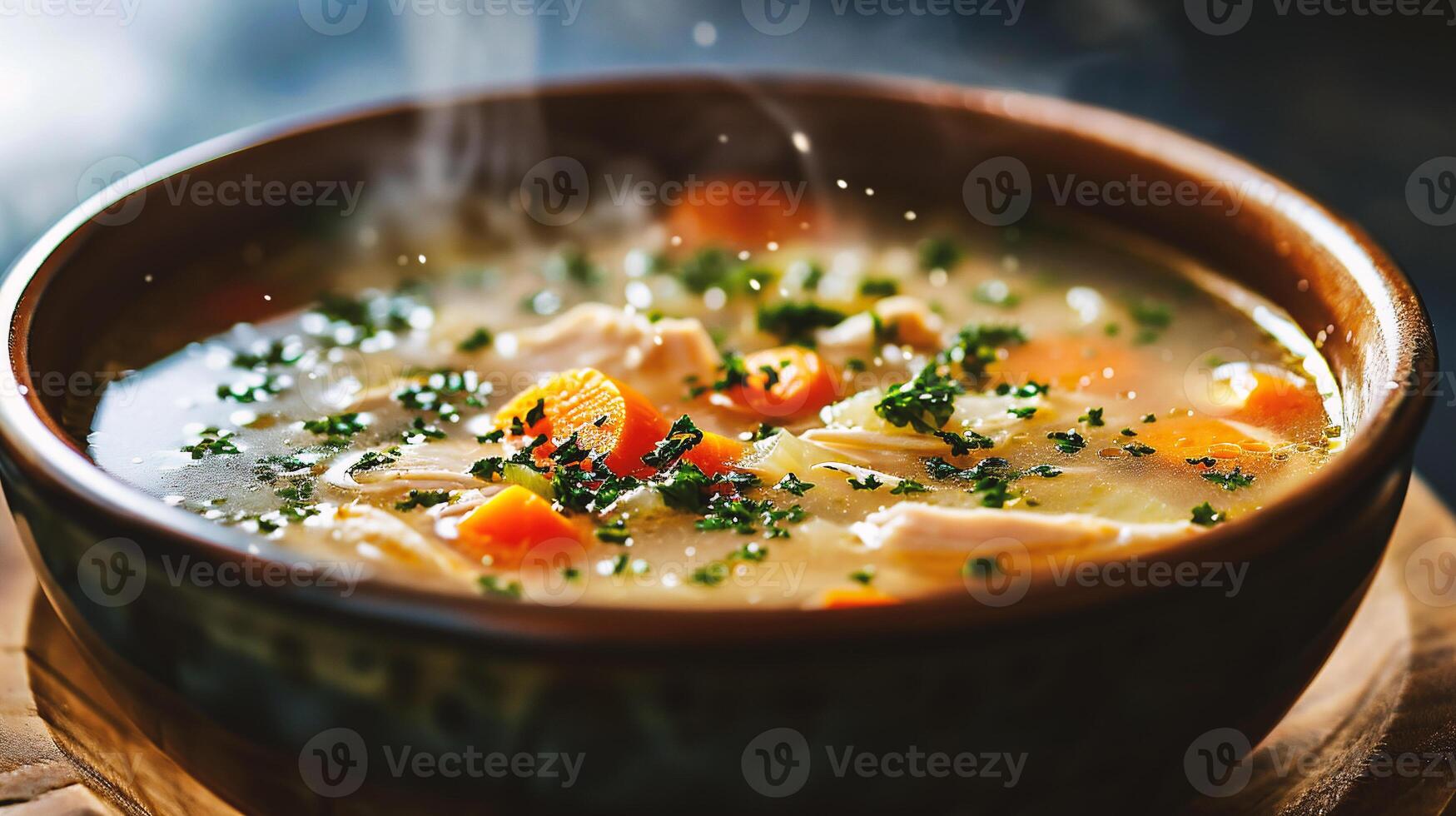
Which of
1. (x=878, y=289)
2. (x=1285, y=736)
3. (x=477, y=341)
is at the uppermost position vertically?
(x=878, y=289)

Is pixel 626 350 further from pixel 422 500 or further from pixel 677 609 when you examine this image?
pixel 677 609

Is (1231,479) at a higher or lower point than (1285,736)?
higher

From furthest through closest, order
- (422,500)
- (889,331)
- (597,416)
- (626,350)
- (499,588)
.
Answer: (889,331), (626,350), (597,416), (422,500), (499,588)

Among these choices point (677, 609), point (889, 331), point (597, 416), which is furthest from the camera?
point (889, 331)

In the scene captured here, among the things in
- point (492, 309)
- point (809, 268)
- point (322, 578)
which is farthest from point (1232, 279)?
point (322, 578)

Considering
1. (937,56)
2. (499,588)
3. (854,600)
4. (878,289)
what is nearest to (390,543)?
(499,588)

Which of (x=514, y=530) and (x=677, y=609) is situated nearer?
(x=677, y=609)

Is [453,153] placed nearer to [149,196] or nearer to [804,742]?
[149,196]
